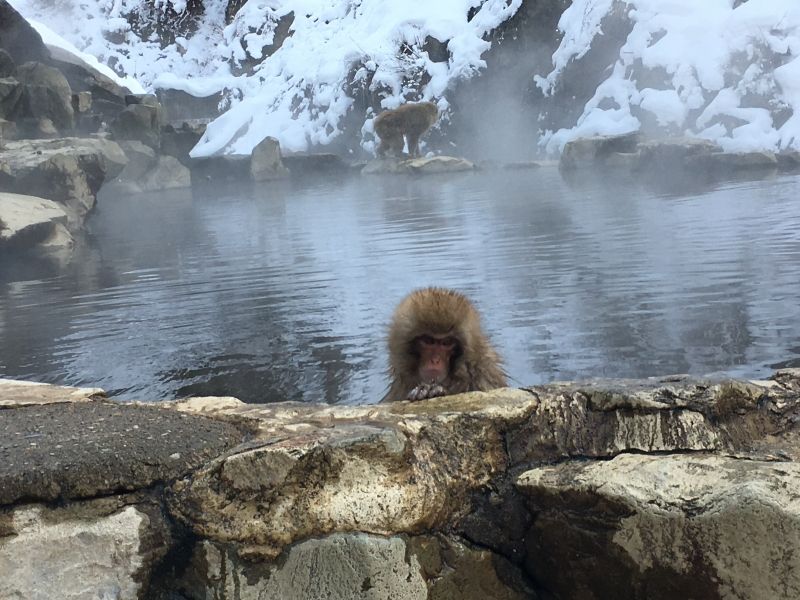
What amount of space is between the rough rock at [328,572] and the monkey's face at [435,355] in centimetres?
95

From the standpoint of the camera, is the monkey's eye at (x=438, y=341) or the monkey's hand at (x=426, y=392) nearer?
the monkey's hand at (x=426, y=392)

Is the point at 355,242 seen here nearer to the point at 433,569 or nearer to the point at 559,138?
the point at 433,569

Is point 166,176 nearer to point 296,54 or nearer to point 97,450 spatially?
point 296,54

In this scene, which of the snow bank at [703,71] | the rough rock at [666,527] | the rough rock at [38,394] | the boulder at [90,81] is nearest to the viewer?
the rough rock at [666,527]

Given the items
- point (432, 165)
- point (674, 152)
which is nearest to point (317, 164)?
point (432, 165)

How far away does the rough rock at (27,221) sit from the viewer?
29.6 ft

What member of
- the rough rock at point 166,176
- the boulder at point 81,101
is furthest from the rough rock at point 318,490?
the rough rock at point 166,176

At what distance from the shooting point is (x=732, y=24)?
16984 millimetres

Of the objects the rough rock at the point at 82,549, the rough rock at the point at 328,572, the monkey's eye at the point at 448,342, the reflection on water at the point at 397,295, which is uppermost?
the monkey's eye at the point at 448,342

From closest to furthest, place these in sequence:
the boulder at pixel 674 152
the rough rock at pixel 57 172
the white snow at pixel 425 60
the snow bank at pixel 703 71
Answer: the rough rock at pixel 57 172
the boulder at pixel 674 152
the snow bank at pixel 703 71
the white snow at pixel 425 60

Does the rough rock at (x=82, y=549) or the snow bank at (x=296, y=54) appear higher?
the snow bank at (x=296, y=54)

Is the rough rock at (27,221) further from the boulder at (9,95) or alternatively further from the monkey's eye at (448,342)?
the monkey's eye at (448,342)

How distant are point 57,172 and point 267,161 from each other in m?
10.6

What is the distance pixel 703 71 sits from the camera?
17.4 meters
